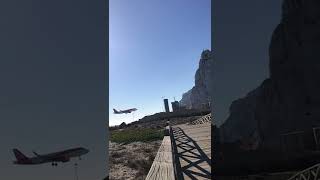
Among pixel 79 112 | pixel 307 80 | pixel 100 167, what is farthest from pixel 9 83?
pixel 307 80

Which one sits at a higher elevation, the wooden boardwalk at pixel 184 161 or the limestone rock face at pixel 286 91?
the limestone rock face at pixel 286 91

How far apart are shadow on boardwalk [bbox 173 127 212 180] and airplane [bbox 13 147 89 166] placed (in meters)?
3.10

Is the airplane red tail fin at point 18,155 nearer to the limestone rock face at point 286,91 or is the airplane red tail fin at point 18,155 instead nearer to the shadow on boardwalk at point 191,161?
the shadow on boardwalk at point 191,161

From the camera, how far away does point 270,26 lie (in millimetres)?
13031

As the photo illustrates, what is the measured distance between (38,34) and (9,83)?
5.37 feet

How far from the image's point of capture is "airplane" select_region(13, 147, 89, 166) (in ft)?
33.3

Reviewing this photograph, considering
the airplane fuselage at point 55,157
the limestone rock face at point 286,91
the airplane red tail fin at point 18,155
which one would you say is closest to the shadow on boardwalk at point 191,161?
the limestone rock face at point 286,91

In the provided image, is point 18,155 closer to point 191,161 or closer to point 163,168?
point 163,168

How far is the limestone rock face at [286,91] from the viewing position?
504 inches

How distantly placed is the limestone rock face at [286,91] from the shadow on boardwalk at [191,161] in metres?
1.27

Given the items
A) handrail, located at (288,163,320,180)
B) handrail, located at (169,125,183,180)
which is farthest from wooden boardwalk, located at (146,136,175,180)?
handrail, located at (288,163,320,180)

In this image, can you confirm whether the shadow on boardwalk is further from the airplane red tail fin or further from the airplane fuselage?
the airplane red tail fin

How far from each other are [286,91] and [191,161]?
157 inches

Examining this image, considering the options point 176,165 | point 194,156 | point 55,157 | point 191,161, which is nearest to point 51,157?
point 55,157
